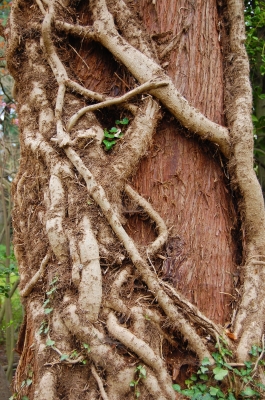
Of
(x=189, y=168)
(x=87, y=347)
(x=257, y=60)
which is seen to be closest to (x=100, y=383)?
(x=87, y=347)

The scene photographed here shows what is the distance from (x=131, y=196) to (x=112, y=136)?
1.31 ft

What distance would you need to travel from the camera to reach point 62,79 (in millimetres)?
2465

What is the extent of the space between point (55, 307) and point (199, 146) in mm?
1274

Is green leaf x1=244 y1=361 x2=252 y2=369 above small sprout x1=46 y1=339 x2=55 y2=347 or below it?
below

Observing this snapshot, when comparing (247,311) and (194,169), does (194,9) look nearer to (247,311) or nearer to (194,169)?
(194,169)

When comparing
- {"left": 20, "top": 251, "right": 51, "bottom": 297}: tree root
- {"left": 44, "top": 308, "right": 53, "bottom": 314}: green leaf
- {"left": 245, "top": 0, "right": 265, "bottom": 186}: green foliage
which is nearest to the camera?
{"left": 44, "top": 308, "right": 53, "bottom": 314}: green leaf

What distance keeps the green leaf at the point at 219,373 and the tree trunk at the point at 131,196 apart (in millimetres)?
90

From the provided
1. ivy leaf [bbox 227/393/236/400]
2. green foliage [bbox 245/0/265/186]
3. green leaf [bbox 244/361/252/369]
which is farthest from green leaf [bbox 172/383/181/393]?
green foliage [bbox 245/0/265/186]

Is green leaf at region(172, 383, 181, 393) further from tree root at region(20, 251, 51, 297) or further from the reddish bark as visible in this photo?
tree root at region(20, 251, 51, 297)

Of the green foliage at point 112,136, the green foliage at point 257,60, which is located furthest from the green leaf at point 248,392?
the green foliage at point 257,60

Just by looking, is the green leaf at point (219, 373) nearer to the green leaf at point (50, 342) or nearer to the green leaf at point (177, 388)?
the green leaf at point (177, 388)

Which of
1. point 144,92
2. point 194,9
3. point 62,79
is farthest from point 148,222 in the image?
point 194,9

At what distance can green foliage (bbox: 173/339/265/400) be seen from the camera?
190 cm

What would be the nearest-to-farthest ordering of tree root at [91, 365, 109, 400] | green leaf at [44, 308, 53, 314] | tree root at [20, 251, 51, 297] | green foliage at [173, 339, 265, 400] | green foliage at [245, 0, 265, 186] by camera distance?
tree root at [91, 365, 109, 400]
green foliage at [173, 339, 265, 400]
green leaf at [44, 308, 53, 314]
tree root at [20, 251, 51, 297]
green foliage at [245, 0, 265, 186]
